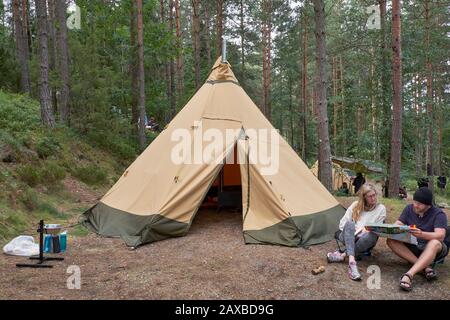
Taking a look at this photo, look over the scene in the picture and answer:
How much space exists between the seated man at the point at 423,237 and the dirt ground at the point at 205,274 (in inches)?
7.1

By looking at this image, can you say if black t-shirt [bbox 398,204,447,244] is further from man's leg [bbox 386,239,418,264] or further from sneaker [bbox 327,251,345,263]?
sneaker [bbox 327,251,345,263]

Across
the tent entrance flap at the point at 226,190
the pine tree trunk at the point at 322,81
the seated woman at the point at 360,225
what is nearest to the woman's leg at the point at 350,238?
the seated woman at the point at 360,225

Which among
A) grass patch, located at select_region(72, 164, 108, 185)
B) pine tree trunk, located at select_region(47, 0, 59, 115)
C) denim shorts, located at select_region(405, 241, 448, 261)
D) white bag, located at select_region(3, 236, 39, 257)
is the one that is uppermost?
pine tree trunk, located at select_region(47, 0, 59, 115)

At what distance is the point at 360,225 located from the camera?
188 inches

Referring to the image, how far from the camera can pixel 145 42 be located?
14156mm

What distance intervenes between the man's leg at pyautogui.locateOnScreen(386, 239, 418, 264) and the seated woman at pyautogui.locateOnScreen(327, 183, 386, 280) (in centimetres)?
20

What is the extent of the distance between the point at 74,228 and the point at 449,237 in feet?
17.9

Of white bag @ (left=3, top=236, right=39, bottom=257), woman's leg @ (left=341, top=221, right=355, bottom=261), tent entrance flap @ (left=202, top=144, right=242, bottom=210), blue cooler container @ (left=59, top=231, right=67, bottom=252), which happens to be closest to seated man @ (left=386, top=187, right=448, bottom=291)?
woman's leg @ (left=341, top=221, right=355, bottom=261)

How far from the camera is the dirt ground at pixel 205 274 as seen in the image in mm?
3928

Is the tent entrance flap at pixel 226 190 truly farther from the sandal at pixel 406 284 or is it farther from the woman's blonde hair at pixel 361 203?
the sandal at pixel 406 284

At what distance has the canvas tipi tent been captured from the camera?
576 cm

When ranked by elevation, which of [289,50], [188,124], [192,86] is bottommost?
[188,124]
